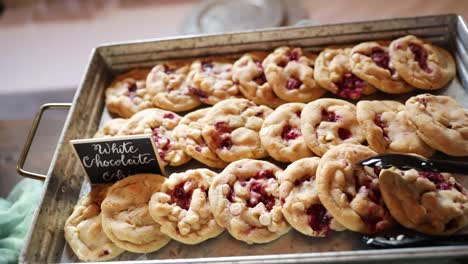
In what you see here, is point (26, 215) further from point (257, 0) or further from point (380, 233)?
point (257, 0)

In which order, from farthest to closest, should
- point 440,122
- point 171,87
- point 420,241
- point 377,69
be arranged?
1. point 171,87
2. point 377,69
3. point 440,122
4. point 420,241

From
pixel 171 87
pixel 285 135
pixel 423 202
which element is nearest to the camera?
pixel 423 202

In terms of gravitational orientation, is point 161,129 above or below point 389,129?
below

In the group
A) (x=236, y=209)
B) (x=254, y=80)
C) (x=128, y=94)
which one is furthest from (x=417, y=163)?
(x=128, y=94)

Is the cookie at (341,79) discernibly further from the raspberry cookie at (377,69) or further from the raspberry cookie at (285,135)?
the raspberry cookie at (285,135)

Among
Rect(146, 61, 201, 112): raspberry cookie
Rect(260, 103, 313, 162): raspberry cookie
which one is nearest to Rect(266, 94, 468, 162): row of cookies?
Rect(260, 103, 313, 162): raspberry cookie

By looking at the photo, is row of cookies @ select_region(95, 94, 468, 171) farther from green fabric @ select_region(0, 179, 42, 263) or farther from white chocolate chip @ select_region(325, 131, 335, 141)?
green fabric @ select_region(0, 179, 42, 263)

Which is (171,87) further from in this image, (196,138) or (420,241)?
(420,241)
